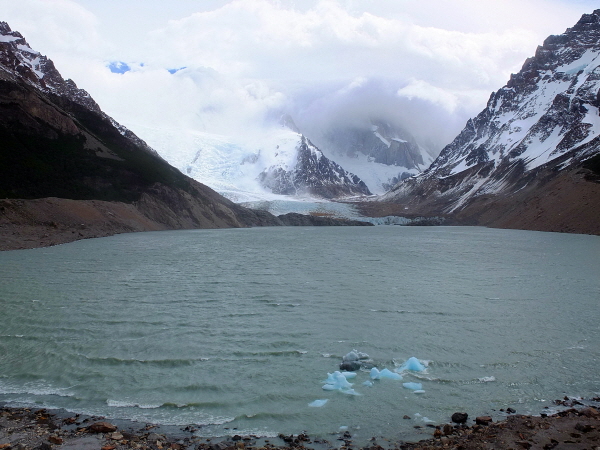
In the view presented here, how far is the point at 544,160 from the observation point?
127 m

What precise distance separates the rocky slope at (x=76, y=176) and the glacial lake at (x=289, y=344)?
3128 cm

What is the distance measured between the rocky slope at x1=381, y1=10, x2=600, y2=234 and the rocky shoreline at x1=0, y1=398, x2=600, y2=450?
65.1 meters

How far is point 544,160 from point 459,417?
442 feet

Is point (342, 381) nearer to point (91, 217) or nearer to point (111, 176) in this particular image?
point (91, 217)

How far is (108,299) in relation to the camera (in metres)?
19.9

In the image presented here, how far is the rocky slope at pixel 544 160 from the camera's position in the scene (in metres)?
79.0

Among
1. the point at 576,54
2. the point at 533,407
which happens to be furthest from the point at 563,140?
the point at 533,407

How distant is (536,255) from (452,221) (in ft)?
315

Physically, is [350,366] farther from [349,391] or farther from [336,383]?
[349,391]

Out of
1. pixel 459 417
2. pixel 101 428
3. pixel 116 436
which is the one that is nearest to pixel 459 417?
pixel 459 417

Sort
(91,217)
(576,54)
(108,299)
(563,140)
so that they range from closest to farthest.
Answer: (108,299)
(91,217)
(563,140)
(576,54)

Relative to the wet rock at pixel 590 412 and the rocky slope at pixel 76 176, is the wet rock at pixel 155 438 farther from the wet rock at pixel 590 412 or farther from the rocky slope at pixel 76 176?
the rocky slope at pixel 76 176

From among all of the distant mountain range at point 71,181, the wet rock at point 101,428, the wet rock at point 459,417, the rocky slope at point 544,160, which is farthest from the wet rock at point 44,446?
Answer: the rocky slope at point 544,160

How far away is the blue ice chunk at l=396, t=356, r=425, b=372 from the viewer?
38.2 feet
